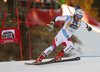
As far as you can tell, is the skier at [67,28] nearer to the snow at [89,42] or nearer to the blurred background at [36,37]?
the blurred background at [36,37]

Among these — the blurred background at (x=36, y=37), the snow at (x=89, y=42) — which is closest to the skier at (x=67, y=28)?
the blurred background at (x=36, y=37)

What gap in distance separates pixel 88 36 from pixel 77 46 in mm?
1539

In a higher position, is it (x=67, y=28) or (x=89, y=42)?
(x=67, y=28)

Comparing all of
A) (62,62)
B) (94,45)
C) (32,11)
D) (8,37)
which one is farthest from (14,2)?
(62,62)

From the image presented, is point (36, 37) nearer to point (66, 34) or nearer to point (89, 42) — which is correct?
point (89, 42)

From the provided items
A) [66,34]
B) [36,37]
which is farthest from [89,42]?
[66,34]

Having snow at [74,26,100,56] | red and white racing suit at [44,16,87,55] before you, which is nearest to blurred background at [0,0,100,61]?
snow at [74,26,100,56]

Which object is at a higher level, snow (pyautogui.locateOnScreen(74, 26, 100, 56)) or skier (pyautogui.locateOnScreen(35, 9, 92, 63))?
skier (pyautogui.locateOnScreen(35, 9, 92, 63))

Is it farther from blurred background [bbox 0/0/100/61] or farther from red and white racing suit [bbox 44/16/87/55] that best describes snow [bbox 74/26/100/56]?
red and white racing suit [bbox 44/16/87/55]

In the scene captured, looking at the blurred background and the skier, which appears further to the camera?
the blurred background

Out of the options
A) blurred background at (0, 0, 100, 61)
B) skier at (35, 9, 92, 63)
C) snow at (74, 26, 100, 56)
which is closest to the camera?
skier at (35, 9, 92, 63)

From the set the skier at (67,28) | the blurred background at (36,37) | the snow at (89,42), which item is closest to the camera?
the skier at (67,28)

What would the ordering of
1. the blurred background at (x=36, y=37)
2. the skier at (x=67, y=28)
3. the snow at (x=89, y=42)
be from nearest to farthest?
1. the skier at (x=67, y=28)
2. the blurred background at (x=36, y=37)
3. the snow at (x=89, y=42)

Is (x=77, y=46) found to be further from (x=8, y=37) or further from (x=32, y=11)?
(x=8, y=37)
